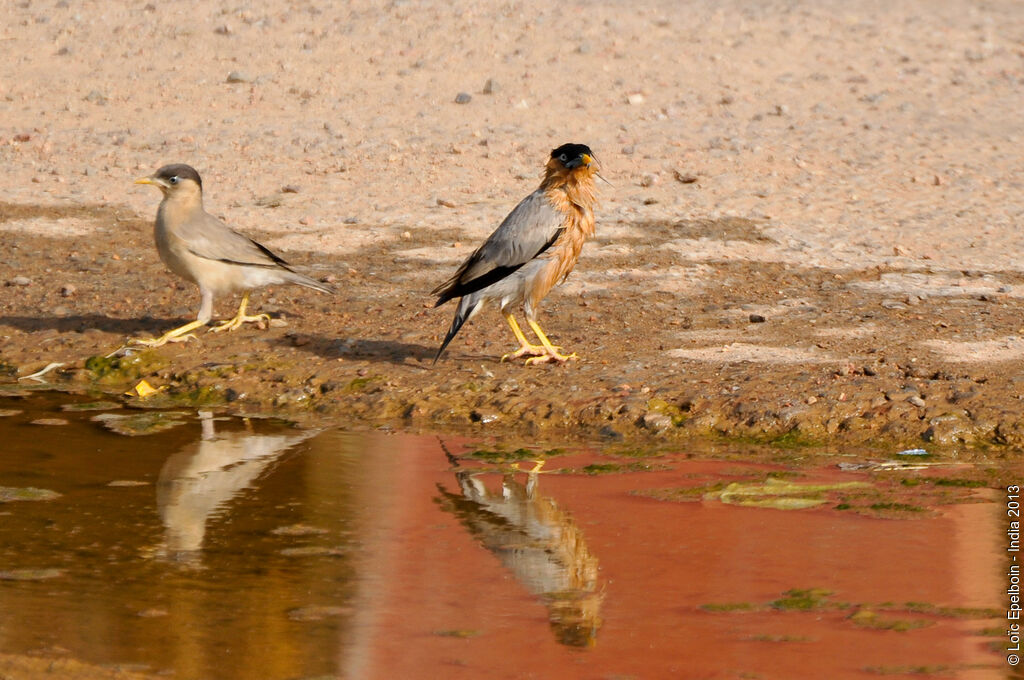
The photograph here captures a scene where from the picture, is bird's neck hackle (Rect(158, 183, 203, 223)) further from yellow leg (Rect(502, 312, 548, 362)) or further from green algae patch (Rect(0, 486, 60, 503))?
green algae patch (Rect(0, 486, 60, 503))

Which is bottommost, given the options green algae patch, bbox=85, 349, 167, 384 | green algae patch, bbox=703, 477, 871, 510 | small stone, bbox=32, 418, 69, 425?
green algae patch, bbox=703, 477, 871, 510

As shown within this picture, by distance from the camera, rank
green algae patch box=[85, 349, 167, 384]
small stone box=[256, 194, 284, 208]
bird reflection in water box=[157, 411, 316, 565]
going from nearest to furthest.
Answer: bird reflection in water box=[157, 411, 316, 565] → green algae patch box=[85, 349, 167, 384] → small stone box=[256, 194, 284, 208]

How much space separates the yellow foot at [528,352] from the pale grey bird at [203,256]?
1.54 m

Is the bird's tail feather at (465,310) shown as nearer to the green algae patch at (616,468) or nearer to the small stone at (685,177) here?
the green algae patch at (616,468)

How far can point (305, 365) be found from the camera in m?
8.55

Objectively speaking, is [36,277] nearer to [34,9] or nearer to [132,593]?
[132,593]

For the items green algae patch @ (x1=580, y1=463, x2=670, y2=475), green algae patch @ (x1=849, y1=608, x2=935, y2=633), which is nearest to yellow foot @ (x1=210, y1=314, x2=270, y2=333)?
green algae patch @ (x1=580, y1=463, x2=670, y2=475)

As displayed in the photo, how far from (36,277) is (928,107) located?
857 centimetres

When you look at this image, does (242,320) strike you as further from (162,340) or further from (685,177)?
(685,177)

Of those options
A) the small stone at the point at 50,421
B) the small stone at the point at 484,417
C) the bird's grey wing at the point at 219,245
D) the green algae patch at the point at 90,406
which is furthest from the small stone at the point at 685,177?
the small stone at the point at 50,421

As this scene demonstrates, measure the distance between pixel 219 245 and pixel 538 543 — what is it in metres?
4.12

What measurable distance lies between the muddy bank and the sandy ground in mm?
25

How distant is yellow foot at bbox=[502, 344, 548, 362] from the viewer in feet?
27.5

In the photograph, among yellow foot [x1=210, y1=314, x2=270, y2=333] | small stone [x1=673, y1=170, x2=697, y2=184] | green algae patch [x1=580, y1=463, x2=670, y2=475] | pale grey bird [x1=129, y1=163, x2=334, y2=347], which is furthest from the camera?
small stone [x1=673, y1=170, x2=697, y2=184]
